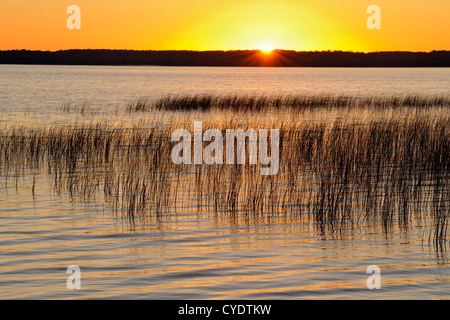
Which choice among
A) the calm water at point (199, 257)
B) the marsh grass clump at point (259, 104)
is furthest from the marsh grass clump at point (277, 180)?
the marsh grass clump at point (259, 104)

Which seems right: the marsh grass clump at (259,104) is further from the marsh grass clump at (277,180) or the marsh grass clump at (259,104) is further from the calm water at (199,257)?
the calm water at (199,257)

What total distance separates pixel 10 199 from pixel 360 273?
22.9 ft

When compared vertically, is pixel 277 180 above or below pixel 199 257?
above

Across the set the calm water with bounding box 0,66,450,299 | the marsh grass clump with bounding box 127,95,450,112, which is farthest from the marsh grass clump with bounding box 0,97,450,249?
the marsh grass clump with bounding box 127,95,450,112

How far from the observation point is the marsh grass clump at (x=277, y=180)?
10594 millimetres

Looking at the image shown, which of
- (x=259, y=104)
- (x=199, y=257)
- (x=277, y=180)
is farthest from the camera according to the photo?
(x=259, y=104)

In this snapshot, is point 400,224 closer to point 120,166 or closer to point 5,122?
point 120,166

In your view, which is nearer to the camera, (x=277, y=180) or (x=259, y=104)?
(x=277, y=180)

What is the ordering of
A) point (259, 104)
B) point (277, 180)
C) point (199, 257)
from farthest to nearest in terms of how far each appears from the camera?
point (259, 104), point (277, 180), point (199, 257)

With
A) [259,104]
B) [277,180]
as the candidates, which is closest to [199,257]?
[277,180]

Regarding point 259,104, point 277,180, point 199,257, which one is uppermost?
point 259,104

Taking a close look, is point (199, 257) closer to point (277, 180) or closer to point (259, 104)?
point (277, 180)

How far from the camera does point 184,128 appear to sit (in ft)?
71.1

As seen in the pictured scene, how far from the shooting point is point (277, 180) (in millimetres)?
13016
